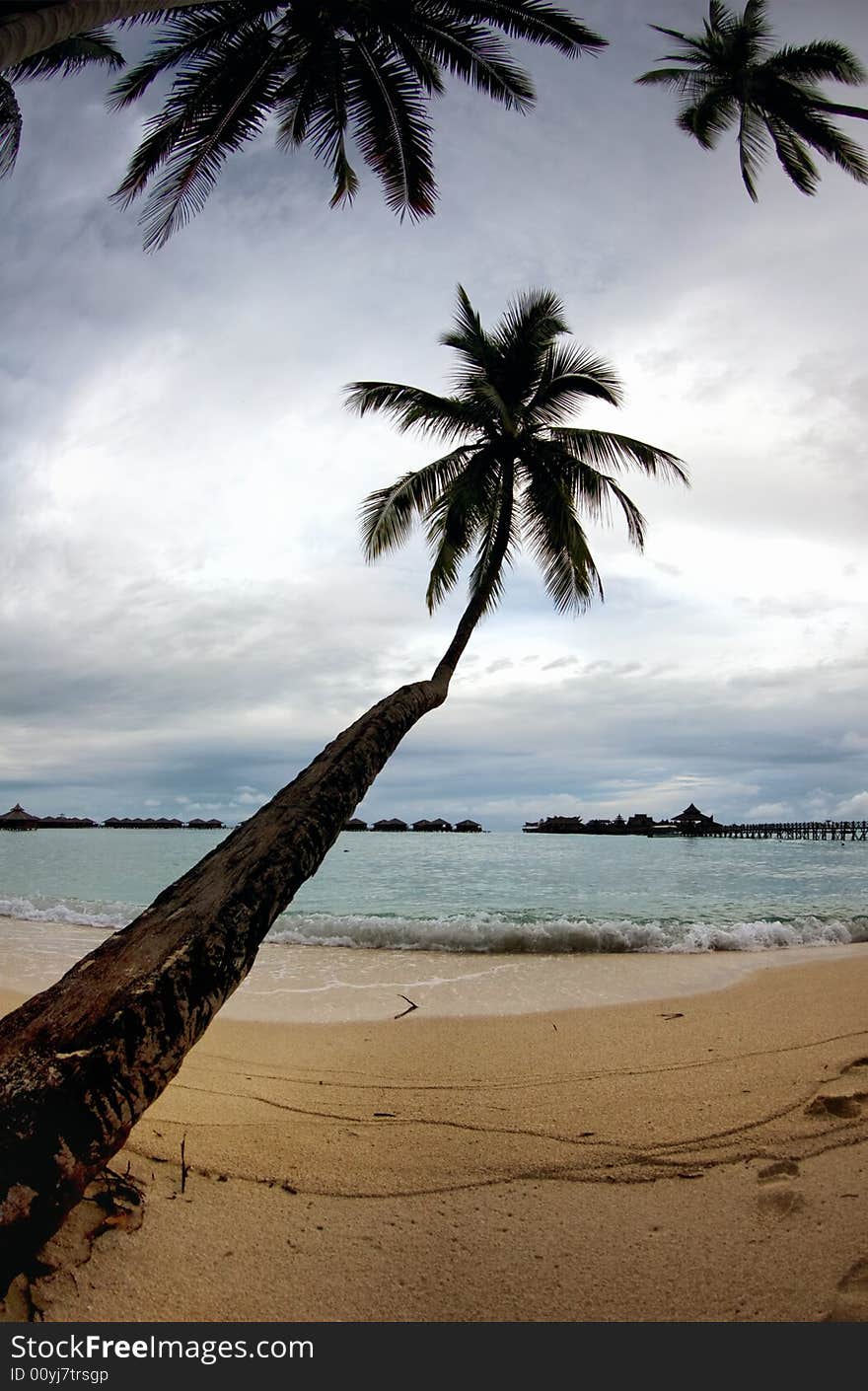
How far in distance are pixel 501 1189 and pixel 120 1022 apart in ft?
6.93

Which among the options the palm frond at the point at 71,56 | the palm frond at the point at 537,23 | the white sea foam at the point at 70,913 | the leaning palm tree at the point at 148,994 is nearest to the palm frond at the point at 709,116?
the palm frond at the point at 537,23

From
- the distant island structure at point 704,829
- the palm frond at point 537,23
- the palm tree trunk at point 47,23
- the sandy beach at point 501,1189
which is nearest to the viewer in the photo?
the sandy beach at point 501,1189

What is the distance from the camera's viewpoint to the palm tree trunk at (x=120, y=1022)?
2.05m

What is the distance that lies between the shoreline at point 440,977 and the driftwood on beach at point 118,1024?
5155mm

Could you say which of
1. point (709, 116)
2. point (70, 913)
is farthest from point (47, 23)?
point (70, 913)

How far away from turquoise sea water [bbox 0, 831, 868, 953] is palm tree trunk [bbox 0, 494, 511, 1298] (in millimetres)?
9970

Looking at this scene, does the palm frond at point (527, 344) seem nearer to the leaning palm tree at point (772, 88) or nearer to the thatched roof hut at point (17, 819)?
the leaning palm tree at point (772, 88)

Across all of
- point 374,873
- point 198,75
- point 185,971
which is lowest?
point 374,873

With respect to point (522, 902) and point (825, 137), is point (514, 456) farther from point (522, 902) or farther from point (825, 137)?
point (522, 902)

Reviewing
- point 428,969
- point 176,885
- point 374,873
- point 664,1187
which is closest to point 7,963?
point 428,969

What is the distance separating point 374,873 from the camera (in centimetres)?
2959

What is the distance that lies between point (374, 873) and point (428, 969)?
1973 centimetres

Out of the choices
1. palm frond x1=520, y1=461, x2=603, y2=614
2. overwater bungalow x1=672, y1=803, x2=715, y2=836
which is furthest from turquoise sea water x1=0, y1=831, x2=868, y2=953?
overwater bungalow x1=672, y1=803, x2=715, y2=836
